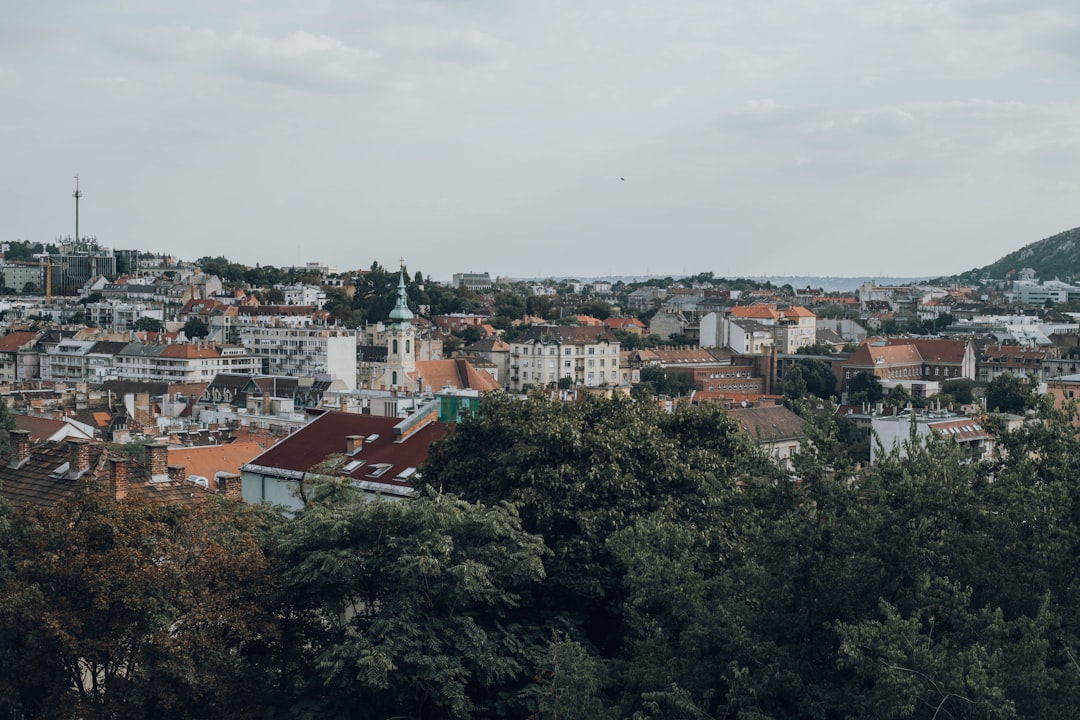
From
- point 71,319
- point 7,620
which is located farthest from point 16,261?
point 7,620

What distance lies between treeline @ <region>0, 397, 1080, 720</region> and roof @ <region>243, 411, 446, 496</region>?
30.3 feet

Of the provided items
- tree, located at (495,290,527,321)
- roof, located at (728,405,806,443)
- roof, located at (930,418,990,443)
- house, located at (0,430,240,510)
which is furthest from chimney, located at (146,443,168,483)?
tree, located at (495,290,527,321)

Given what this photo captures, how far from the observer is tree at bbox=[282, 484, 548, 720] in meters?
17.0

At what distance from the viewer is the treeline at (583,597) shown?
576 inches

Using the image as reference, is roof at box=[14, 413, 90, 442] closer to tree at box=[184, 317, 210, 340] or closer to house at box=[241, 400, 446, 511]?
house at box=[241, 400, 446, 511]

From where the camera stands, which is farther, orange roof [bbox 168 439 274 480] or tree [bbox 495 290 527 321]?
tree [bbox 495 290 527 321]

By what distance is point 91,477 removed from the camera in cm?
2252

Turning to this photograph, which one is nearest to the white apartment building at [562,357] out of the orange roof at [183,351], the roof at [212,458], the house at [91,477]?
the orange roof at [183,351]

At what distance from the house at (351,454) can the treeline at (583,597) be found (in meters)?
9.07

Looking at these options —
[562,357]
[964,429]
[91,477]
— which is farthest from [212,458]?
[562,357]

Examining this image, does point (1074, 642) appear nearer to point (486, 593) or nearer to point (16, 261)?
point (486, 593)

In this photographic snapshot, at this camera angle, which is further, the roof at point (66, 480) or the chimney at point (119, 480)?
the roof at point (66, 480)

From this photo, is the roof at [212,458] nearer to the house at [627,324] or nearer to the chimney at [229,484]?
the chimney at [229,484]

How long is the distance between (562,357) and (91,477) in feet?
286
